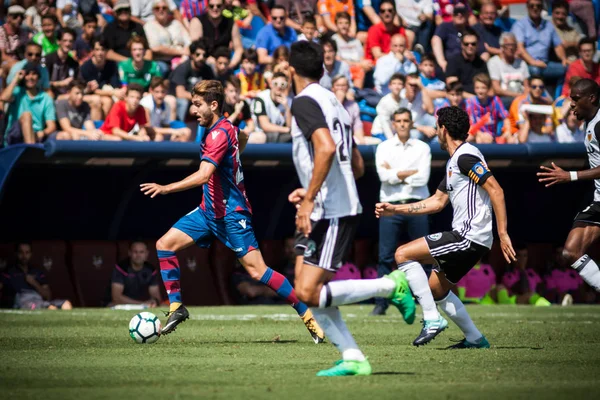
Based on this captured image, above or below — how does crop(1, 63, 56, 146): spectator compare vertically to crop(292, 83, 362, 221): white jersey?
below

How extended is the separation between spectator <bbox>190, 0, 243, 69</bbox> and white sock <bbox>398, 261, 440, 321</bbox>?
30.3 ft

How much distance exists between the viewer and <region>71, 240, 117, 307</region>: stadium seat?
607 inches

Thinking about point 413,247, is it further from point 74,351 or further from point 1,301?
point 1,301

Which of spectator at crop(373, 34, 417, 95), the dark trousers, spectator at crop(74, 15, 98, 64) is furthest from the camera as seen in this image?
spectator at crop(373, 34, 417, 95)

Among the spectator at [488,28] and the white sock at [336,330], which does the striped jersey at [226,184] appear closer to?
the white sock at [336,330]

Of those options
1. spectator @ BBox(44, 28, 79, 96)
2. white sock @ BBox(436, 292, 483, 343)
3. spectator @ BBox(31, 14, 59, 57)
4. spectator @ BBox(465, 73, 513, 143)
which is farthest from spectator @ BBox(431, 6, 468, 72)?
white sock @ BBox(436, 292, 483, 343)

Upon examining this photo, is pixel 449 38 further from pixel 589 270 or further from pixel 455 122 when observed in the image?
pixel 455 122

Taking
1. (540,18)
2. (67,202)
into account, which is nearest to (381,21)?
(540,18)

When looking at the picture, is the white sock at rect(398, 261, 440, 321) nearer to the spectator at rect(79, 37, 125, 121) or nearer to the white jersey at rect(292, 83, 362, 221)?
the white jersey at rect(292, 83, 362, 221)

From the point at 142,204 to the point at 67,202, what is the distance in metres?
1.20

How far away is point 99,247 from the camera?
15617 millimetres

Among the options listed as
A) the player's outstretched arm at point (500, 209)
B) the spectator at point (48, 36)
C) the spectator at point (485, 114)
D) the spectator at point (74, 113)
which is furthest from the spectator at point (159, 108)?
the player's outstretched arm at point (500, 209)

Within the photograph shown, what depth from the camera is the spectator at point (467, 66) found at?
17.9m

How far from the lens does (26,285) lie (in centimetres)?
1452
